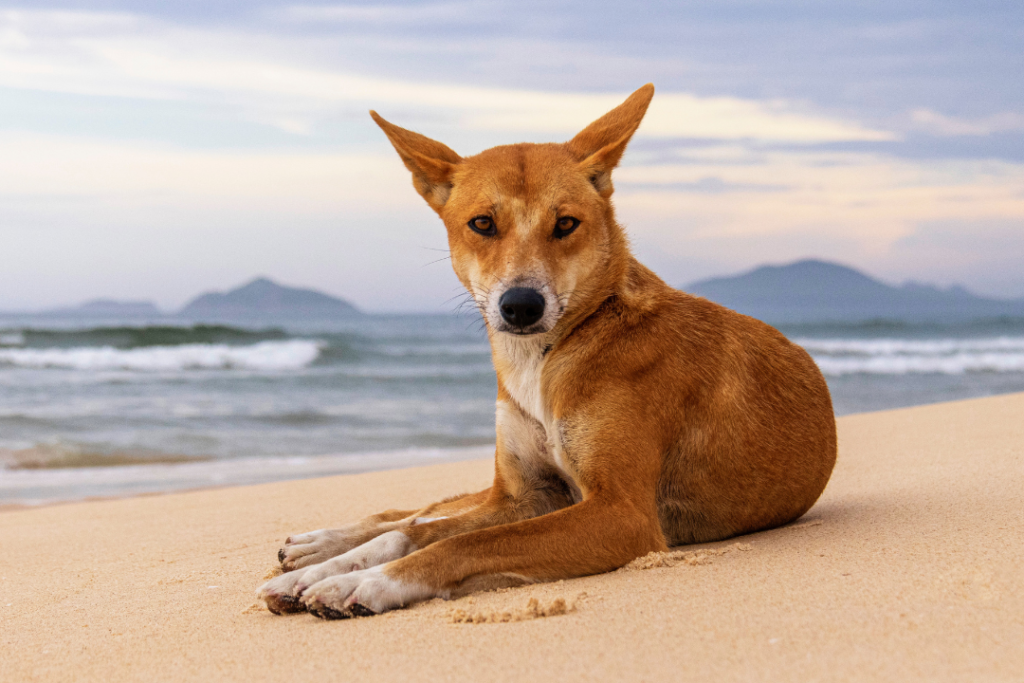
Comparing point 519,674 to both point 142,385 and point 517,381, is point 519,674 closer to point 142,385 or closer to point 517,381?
point 517,381

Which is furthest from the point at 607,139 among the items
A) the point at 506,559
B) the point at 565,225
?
the point at 506,559

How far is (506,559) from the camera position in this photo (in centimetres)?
321

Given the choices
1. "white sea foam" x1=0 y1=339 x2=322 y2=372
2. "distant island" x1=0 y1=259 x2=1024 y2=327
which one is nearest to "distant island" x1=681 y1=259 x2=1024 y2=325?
"distant island" x1=0 y1=259 x2=1024 y2=327

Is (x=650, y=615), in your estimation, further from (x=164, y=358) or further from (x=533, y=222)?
(x=164, y=358)

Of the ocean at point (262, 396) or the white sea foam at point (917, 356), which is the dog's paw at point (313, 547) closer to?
the ocean at point (262, 396)

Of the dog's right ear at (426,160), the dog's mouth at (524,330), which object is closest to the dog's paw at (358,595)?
the dog's mouth at (524,330)

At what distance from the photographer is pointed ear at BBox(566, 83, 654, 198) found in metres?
4.09

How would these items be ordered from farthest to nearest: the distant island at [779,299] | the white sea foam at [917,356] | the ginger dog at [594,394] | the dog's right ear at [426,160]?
the distant island at [779,299], the white sea foam at [917,356], the dog's right ear at [426,160], the ginger dog at [594,394]

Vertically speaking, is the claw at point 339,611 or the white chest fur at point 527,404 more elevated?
the white chest fur at point 527,404

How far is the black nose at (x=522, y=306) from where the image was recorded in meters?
3.62

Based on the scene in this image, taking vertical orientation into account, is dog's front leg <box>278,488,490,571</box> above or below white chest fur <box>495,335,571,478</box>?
below

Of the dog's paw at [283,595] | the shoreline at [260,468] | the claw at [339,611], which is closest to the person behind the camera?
the claw at [339,611]

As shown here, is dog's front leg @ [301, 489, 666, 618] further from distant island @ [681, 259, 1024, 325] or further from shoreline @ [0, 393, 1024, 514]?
distant island @ [681, 259, 1024, 325]

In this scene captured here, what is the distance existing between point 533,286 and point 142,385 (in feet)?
61.0
